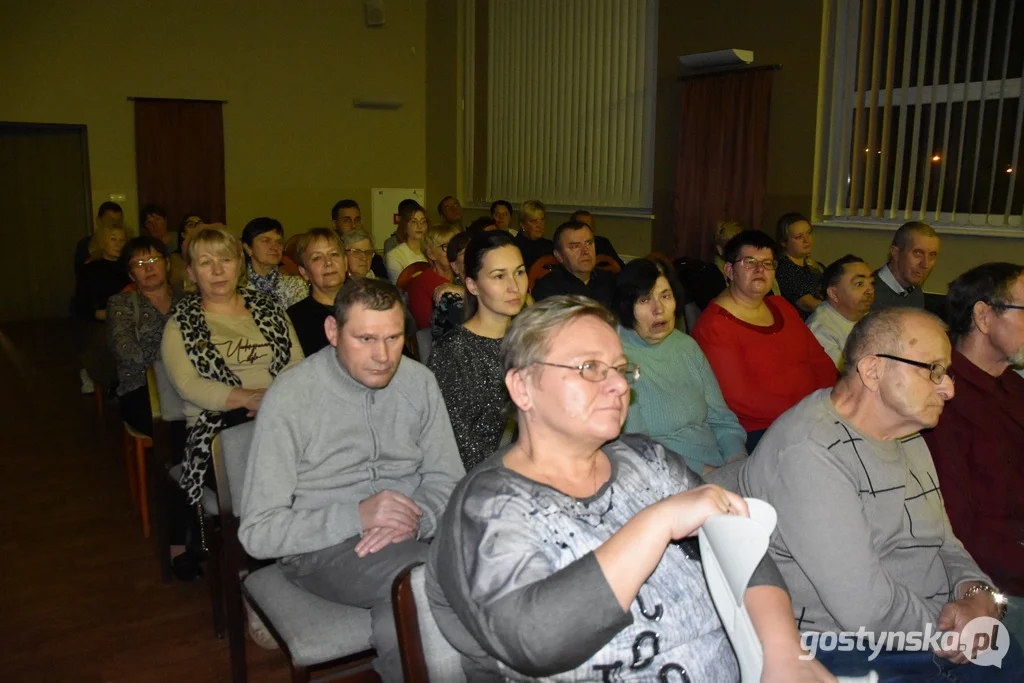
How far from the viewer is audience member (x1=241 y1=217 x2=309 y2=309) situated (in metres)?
4.60

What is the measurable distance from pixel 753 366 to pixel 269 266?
286 centimetres

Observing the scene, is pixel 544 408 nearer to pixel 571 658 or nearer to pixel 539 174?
pixel 571 658

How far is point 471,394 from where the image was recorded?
2797 millimetres

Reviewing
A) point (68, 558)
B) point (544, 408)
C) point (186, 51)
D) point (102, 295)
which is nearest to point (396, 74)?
point (186, 51)

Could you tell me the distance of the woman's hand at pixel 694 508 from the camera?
4.04ft

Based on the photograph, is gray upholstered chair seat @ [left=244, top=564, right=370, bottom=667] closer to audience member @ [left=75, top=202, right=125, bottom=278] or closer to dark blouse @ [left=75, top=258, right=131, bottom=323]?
dark blouse @ [left=75, top=258, right=131, bottom=323]

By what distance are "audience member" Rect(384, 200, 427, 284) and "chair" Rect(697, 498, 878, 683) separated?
16.6 feet

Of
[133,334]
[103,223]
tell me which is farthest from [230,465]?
[103,223]

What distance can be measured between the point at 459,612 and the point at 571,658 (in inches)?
8.3

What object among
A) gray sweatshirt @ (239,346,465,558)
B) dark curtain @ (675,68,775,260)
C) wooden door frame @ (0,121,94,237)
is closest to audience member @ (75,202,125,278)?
wooden door frame @ (0,121,94,237)

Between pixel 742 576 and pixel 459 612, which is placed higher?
pixel 742 576

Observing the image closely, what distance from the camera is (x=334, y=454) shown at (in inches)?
87.5

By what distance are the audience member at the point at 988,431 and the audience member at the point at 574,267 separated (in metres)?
2.37

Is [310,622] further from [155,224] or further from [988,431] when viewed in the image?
[155,224]
